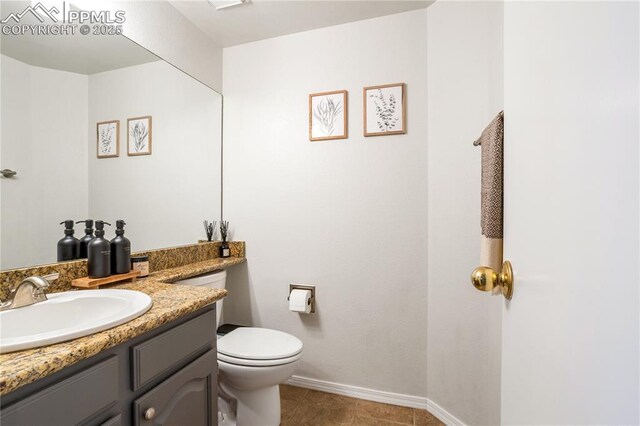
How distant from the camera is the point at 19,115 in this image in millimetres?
991

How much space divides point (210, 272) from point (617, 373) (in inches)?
70.6

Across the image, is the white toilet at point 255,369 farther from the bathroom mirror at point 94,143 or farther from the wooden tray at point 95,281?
the bathroom mirror at point 94,143


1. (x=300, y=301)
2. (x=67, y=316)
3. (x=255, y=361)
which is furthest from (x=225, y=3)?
(x=255, y=361)

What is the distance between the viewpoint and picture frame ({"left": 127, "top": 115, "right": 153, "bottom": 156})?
144cm

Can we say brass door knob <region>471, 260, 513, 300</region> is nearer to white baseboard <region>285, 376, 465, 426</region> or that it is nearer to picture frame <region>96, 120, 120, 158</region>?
white baseboard <region>285, 376, 465, 426</region>

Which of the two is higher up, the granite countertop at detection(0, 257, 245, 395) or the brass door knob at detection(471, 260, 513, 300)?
the brass door knob at detection(471, 260, 513, 300)

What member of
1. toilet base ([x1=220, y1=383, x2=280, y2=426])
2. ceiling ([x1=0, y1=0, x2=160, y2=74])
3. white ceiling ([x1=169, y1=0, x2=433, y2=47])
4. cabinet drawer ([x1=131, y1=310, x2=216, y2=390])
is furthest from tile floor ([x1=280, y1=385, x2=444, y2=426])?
white ceiling ([x1=169, y1=0, x2=433, y2=47])

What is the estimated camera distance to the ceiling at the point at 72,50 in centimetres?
100

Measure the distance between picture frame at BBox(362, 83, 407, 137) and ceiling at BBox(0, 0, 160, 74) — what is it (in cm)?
132


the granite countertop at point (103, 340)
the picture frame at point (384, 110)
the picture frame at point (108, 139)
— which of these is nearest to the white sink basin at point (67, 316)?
the granite countertop at point (103, 340)

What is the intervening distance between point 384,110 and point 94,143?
157 cm

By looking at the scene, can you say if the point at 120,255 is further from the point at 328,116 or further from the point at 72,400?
the point at 328,116

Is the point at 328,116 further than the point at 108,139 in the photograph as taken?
Yes

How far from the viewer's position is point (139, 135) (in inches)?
59.3
